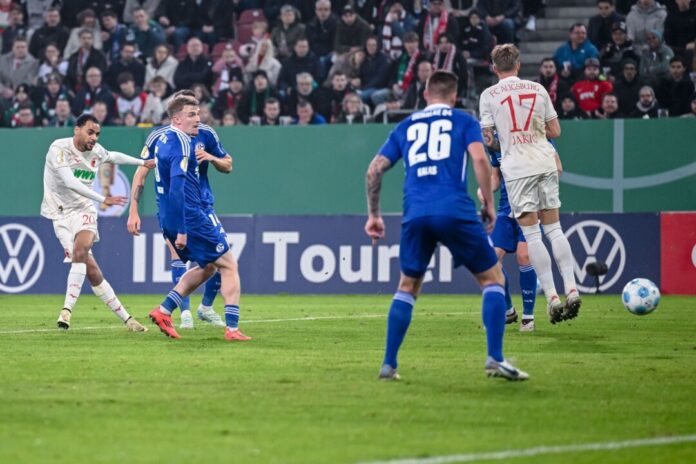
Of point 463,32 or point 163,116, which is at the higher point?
point 463,32

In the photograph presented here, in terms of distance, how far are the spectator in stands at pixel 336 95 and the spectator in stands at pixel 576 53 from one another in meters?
3.77

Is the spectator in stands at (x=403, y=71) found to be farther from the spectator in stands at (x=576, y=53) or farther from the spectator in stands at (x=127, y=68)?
the spectator in stands at (x=127, y=68)

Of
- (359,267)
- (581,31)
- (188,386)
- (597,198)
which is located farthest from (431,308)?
(188,386)

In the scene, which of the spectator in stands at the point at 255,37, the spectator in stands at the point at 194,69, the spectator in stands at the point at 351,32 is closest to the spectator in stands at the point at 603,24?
the spectator in stands at the point at 351,32

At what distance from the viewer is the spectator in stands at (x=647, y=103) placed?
21844 millimetres

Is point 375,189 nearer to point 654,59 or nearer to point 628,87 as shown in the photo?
point 628,87

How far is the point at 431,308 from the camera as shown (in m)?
17.4

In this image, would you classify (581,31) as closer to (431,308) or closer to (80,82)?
(431,308)

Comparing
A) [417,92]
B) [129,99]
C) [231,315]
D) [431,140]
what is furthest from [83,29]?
[431,140]

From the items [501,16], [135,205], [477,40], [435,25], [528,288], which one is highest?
[501,16]

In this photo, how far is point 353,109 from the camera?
23047mm

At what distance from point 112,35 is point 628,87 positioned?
1066 cm

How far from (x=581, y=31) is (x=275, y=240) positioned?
653 centimetres

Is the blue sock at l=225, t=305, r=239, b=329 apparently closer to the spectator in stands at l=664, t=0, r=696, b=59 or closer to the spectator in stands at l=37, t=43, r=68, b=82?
the spectator in stands at l=664, t=0, r=696, b=59
